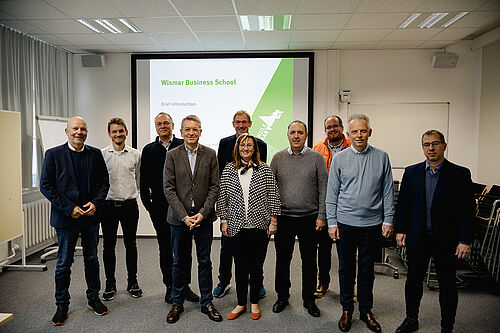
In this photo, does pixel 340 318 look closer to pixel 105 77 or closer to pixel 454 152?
pixel 454 152

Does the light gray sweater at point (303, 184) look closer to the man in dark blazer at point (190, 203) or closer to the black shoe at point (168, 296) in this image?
the man in dark blazer at point (190, 203)

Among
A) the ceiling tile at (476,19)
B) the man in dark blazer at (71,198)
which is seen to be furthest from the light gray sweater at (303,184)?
the ceiling tile at (476,19)

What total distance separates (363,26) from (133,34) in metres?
2.92

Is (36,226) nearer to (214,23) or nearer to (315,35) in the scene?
(214,23)

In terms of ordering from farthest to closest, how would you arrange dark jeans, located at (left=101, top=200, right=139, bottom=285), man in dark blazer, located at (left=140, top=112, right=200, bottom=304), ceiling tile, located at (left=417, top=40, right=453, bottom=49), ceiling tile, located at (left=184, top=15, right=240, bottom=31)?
ceiling tile, located at (left=417, top=40, right=453, bottom=49) < ceiling tile, located at (left=184, top=15, right=240, bottom=31) < dark jeans, located at (left=101, top=200, right=139, bottom=285) < man in dark blazer, located at (left=140, top=112, right=200, bottom=304)

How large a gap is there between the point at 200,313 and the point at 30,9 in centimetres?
356

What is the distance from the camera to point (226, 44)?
514cm

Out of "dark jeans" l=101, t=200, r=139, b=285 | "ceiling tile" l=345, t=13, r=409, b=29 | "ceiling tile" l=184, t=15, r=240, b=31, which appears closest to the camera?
"dark jeans" l=101, t=200, r=139, b=285

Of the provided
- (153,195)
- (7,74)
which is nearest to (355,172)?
(153,195)

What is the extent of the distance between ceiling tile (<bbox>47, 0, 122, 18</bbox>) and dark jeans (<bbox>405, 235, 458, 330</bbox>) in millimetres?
3687

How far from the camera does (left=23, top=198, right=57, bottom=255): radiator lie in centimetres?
461

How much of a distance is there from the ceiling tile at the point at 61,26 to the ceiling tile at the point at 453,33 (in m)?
4.40

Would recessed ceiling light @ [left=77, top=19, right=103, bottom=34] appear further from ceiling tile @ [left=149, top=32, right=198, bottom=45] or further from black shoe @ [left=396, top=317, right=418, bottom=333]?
black shoe @ [left=396, top=317, right=418, bottom=333]

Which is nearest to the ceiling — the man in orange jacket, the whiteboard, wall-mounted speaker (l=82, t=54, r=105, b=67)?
wall-mounted speaker (l=82, t=54, r=105, b=67)
